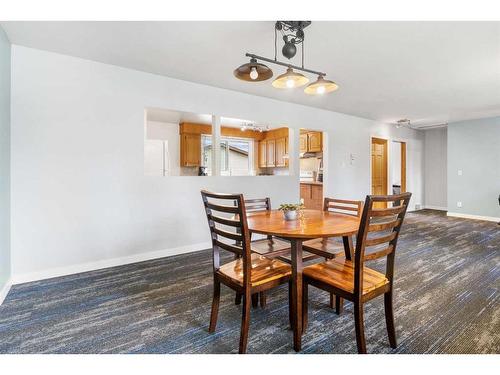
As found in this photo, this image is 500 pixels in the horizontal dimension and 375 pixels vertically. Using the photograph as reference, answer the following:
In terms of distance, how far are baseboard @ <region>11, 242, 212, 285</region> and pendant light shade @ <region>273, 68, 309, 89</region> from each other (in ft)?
8.35

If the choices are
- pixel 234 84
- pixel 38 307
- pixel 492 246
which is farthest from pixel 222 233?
pixel 492 246

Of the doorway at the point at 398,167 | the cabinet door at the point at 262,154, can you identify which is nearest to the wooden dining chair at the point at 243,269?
the cabinet door at the point at 262,154

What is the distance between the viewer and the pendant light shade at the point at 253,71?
2.04m

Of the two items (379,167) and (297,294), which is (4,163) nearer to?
(297,294)

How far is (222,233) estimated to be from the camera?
1.74 meters

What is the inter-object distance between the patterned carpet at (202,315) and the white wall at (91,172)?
0.33 m

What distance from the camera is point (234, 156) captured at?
23.5 feet

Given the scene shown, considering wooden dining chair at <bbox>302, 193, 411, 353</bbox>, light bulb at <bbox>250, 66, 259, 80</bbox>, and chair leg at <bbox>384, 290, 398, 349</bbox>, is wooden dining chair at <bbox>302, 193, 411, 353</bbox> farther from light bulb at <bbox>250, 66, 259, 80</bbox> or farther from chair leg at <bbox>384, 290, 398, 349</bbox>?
light bulb at <bbox>250, 66, 259, 80</bbox>

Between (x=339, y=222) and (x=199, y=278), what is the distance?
162cm

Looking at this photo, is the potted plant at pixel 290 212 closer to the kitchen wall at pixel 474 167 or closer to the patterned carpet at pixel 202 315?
the patterned carpet at pixel 202 315

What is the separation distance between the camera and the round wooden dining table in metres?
1.65

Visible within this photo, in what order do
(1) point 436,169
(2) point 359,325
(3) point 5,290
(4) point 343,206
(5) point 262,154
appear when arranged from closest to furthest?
(2) point 359,325 → (3) point 5,290 → (4) point 343,206 → (5) point 262,154 → (1) point 436,169

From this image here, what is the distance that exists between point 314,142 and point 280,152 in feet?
2.76

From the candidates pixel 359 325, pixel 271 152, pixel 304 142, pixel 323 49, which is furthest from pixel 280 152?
pixel 359 325
